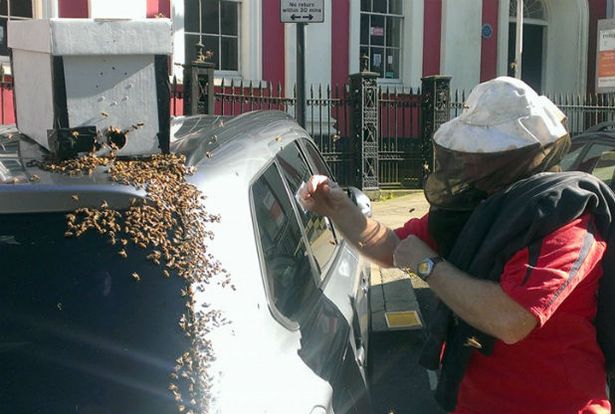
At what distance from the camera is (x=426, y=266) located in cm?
202

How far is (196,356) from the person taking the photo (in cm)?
172

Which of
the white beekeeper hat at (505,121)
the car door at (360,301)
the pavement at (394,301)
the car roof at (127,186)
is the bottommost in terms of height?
the pavement at (394,301)

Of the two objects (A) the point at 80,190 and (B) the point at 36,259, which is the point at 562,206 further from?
(B) the point at 36,259

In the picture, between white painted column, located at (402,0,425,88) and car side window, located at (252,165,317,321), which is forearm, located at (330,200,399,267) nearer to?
car side window, located at (252,165,317,321)

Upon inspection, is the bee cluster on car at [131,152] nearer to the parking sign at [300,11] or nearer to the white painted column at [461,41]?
the parking sign at [300,11]

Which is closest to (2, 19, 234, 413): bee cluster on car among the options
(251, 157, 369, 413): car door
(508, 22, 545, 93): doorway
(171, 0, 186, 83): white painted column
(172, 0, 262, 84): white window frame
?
(251, 157, 369, 413): car door

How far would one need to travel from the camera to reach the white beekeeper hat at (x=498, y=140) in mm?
1990

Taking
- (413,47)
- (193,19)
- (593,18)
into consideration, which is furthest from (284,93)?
(593,18)

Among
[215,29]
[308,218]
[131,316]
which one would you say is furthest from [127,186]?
[215,29]

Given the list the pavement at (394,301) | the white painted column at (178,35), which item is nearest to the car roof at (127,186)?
the pavement at (394,301)

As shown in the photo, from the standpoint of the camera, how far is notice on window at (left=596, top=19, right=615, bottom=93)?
12.6 metres

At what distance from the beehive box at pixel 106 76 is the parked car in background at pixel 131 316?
0.15 metres

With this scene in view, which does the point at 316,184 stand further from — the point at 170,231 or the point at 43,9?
the point at 43,9

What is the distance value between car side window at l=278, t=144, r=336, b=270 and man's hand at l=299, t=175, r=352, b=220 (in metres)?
0.30
